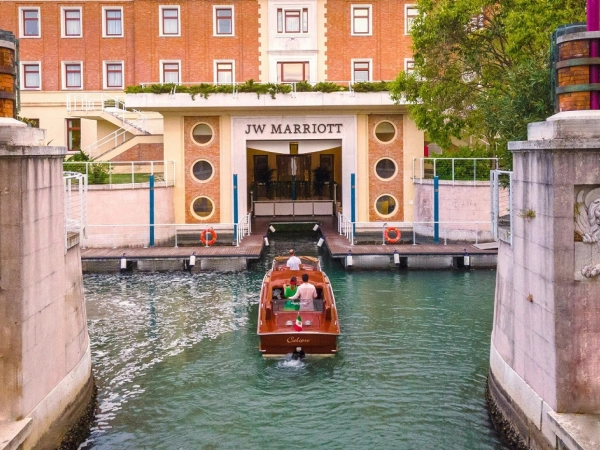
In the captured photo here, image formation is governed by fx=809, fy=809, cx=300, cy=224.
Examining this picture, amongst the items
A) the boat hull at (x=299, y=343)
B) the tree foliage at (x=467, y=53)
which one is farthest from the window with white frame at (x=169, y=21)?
the boat hull at (x=299, y=343)

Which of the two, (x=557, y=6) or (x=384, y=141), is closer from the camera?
(x=557, y=6)

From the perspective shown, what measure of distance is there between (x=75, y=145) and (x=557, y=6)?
31172 millimetres

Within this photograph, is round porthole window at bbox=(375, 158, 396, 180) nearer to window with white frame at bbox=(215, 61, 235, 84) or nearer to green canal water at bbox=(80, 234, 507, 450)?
window with white frame at bbox=(215, 61, 235, 84)

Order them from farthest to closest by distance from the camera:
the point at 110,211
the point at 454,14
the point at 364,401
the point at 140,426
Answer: the point at 110,211
the point at 454,14
the point at 364,401
the point at 140,426

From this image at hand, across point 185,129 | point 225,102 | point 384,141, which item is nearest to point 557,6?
point 384,141

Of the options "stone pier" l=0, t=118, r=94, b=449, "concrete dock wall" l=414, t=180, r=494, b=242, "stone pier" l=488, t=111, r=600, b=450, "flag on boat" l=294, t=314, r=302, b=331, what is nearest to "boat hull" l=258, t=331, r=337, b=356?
"flag on boat" l=294, t=314, r=302, b=331

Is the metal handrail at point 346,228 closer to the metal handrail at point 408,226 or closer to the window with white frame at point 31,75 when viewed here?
the metal handrail at point 408,226

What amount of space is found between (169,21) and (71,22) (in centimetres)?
599

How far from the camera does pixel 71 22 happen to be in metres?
46.8

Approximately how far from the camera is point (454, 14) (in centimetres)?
3152

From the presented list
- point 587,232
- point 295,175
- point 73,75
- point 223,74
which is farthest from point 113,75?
point 587,232

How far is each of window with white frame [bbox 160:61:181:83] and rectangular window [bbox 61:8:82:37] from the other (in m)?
5.48

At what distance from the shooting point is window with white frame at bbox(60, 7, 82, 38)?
46719 millimetres

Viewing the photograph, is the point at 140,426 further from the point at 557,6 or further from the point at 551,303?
the point at 557,6
